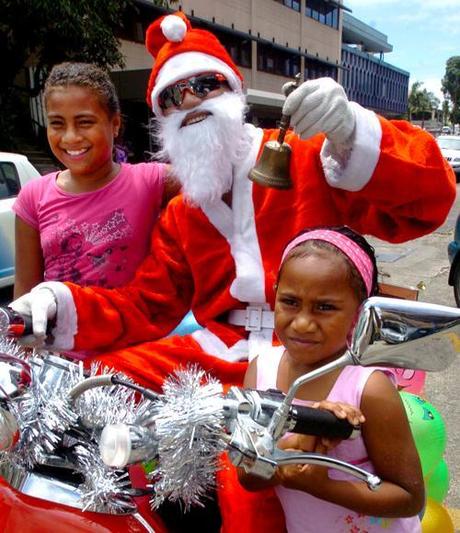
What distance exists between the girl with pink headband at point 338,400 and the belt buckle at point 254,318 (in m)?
0.43

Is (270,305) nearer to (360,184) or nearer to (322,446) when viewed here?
(360,184)

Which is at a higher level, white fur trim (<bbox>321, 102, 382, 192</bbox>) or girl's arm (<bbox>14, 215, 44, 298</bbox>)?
white fur trim (<bbox>321, 102, 382, 192</bbox>)

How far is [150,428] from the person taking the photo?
1013 mm

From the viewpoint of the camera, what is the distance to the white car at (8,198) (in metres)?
6.45

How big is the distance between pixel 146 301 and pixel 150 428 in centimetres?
102

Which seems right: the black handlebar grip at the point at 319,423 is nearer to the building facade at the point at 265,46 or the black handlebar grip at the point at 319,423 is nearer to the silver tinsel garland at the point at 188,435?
the silver tinsel garland at the point at 188,435

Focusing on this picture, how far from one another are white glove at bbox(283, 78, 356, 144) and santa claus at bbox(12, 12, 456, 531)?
0.21 feet

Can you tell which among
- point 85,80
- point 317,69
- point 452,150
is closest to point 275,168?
point 85,80

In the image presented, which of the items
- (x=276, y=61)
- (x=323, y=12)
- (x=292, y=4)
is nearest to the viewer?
(x=276, y=61)

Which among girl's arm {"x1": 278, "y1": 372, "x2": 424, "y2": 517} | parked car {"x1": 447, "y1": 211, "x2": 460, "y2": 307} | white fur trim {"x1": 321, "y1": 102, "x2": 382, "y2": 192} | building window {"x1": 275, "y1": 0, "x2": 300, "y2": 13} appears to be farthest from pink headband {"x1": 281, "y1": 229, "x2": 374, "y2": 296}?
building window {"x1": 275, "y1": 0, "x2": 300, "y2": 13}

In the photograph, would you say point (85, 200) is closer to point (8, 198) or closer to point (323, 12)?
point (8, 198)

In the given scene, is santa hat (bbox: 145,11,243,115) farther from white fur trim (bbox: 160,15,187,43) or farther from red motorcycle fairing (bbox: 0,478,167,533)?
red motorcycle fairing (bbox: 0,478,167,533)

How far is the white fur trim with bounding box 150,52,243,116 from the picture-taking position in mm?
1970

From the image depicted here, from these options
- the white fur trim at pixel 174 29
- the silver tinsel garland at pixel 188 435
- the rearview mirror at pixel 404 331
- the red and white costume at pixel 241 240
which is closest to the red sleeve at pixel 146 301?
the red and white costume at pixel 241 240
